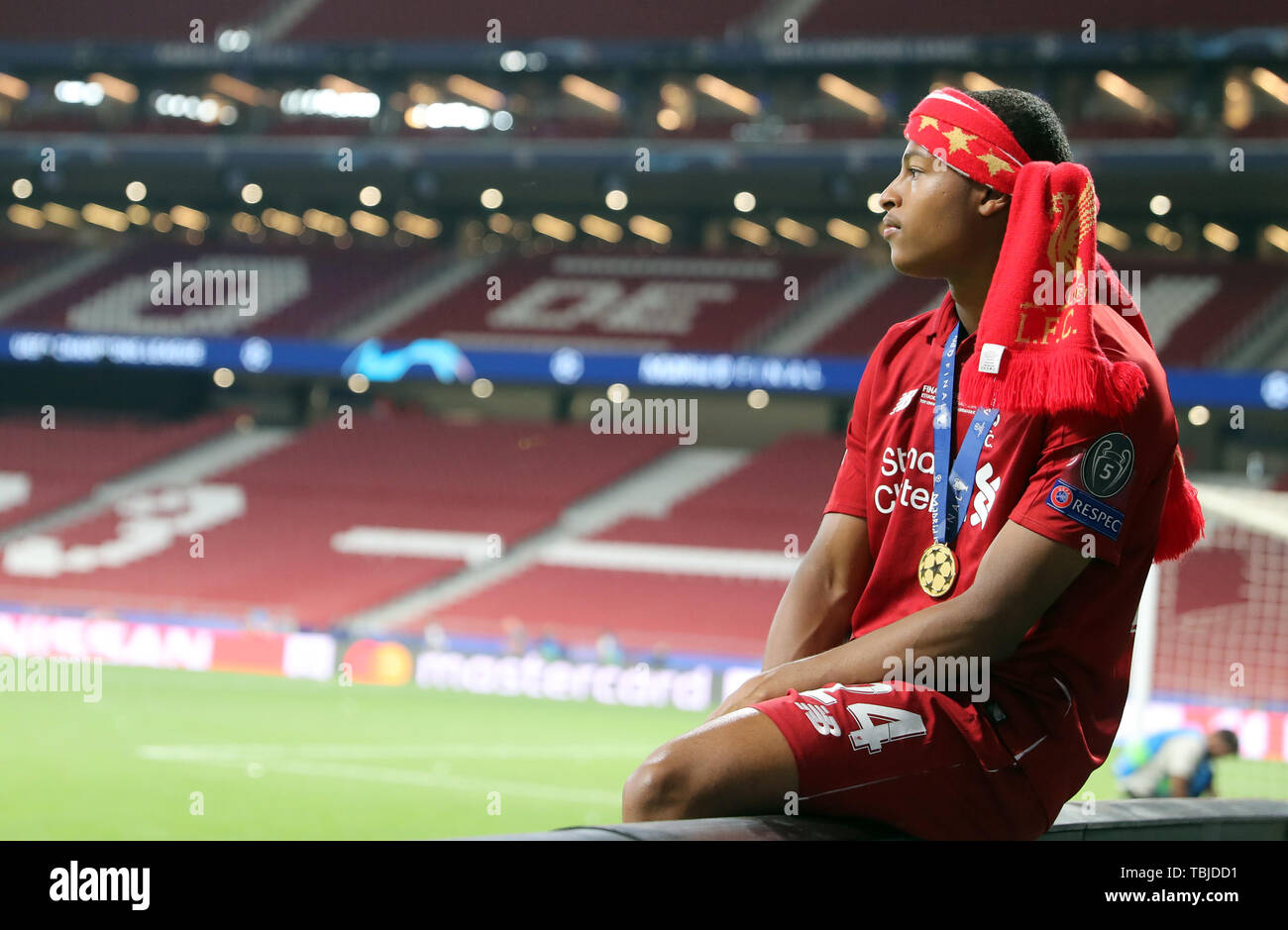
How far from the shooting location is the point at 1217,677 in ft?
→ 54.6

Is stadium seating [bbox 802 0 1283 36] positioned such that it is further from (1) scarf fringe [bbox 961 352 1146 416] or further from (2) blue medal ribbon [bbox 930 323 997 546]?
(1) scarf fringe [bbox 961 352 1146 416]

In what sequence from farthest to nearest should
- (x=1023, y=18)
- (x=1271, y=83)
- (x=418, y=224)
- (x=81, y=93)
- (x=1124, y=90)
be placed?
(x=418, y=224), (x=81, y=93), (x=1124, y=90), (x=1023, y=18), (x=1271, y=83)


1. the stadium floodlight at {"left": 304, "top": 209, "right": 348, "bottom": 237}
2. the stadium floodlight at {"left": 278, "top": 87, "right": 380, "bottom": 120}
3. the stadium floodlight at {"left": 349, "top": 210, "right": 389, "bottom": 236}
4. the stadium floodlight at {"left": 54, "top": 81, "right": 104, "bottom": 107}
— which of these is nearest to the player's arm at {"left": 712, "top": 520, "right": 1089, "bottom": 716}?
the stadium floodlight at {"left": 278, "top": 87, "right": 380, "bottom": 120}

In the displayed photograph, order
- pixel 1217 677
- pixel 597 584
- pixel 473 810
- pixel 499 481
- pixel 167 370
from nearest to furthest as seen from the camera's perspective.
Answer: pixel 473 810, pixel 1217 677, pixel 597 584, pixel 499 481, pixel 167 370

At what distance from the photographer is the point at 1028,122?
2531mm

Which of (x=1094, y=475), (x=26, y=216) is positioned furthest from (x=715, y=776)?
(x=26, y=216)

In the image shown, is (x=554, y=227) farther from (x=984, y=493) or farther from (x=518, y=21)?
(x=984, y=493)

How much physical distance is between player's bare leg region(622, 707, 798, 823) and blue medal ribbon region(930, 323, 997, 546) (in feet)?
1.79

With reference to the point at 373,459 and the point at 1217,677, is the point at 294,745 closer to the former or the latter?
the point at 1217,677

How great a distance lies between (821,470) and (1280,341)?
26.7ft

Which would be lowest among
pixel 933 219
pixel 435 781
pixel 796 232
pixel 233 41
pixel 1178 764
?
pixel 435 781

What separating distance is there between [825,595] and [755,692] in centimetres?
36

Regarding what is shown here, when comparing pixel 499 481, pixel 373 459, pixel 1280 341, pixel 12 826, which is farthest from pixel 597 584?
pixel 12 826

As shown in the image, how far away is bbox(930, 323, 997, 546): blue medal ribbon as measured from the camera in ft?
8.02
